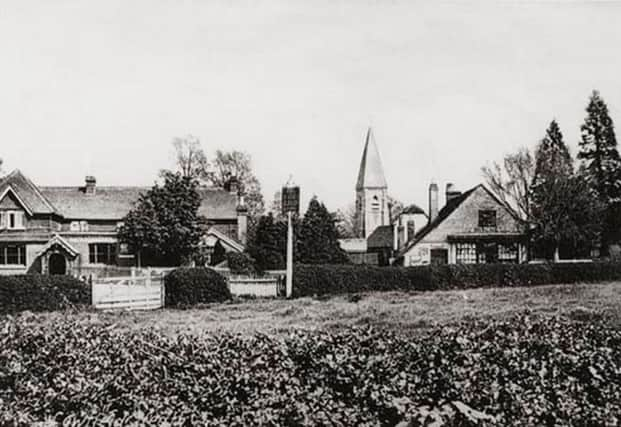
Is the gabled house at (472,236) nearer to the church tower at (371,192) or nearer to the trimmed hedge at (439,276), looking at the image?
the trimmed hedge at (439,276)

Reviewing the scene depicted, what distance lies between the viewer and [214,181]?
211 ft

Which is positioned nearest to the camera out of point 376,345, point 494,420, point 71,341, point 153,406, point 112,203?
point 494,420

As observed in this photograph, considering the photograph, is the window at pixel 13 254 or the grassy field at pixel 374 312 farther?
the window at pixel 13 254

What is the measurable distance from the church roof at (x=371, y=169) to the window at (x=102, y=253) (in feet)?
142

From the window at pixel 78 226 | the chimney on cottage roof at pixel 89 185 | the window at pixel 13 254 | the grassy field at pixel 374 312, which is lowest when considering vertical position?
the grassy field at pixel 374 312

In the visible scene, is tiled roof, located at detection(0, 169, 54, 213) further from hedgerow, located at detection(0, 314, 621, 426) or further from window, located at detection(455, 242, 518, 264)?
hedgerow, located at detection(0, 314, 621, 426)

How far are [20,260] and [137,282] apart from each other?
19621mm

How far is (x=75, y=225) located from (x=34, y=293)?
2976 centimetres

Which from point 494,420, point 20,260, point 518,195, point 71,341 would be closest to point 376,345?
point 494,420

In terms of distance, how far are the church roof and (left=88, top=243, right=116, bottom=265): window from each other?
1706 inches

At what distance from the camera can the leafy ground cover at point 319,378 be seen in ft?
21.8

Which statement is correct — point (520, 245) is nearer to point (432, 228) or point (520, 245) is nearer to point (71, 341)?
point (432, 228)

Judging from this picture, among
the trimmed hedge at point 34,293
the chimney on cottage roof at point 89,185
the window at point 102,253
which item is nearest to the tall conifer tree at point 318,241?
the window at point 102,253

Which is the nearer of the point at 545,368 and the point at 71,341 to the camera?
the point at 545,368
